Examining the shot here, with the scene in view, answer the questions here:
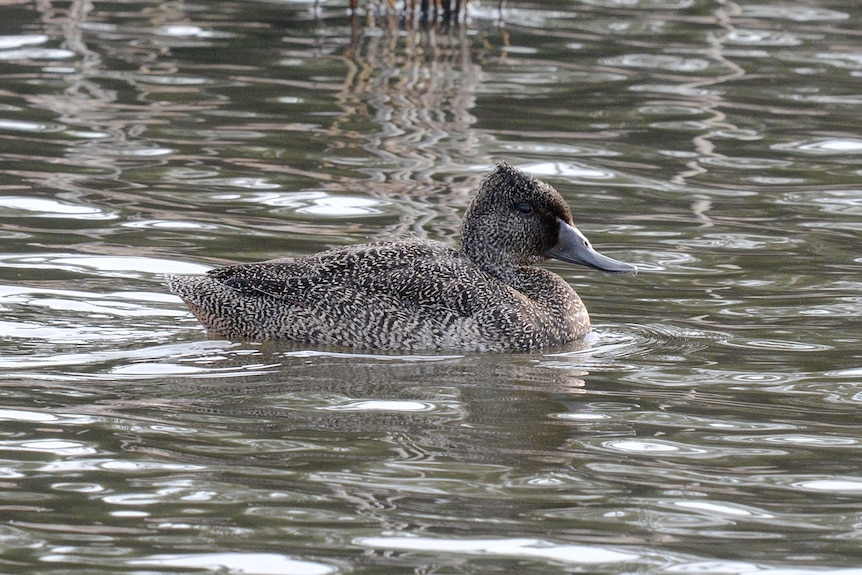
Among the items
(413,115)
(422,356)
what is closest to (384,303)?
(422,356)

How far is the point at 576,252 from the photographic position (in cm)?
880

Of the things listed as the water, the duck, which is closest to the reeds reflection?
the water

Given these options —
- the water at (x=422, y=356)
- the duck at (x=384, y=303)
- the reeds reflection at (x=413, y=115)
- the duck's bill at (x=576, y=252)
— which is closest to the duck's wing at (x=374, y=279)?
the duck at (x=384, y=303)

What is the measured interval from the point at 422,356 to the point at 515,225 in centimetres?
114

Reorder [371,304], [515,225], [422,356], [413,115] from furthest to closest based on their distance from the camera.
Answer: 1. [413,115]
2. [515,225]
3. [371,304]
4. [422,356]

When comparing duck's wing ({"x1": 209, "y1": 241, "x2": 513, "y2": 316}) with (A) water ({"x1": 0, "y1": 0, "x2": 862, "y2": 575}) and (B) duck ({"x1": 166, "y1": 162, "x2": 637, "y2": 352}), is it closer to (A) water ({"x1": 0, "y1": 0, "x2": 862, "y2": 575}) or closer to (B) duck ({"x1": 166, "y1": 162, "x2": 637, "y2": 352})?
(B) duck ({"x1": 166, "y1": 162, "x2": 637, "y2": 352})

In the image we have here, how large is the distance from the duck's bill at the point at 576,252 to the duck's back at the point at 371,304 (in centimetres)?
A: 46

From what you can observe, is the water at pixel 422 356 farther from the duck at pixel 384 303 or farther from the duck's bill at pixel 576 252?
the duck's bill at pixel 576 252

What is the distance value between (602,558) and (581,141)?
28.9 ft

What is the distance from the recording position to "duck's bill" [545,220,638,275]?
8.75 metres

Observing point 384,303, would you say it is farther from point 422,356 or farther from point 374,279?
point 422,356

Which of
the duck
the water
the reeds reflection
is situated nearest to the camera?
the water

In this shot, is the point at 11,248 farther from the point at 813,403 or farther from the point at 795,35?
the point at 795,35

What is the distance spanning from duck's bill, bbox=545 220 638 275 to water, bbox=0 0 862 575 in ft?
1.11
